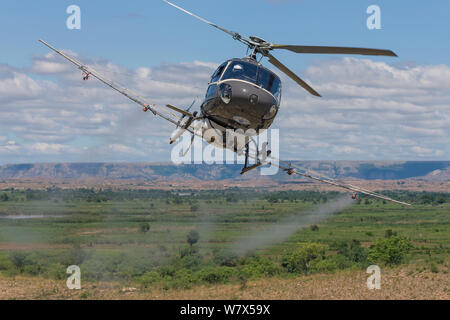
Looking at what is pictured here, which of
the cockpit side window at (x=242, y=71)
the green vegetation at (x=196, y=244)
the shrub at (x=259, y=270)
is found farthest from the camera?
the green vegetation at (x=196, y=244)

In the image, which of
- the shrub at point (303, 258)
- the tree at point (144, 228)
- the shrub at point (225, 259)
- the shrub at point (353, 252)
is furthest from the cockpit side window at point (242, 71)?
the tree at point (144, 228)

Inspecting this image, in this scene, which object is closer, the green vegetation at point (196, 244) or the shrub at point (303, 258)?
the green vegetation at point (196, 244)

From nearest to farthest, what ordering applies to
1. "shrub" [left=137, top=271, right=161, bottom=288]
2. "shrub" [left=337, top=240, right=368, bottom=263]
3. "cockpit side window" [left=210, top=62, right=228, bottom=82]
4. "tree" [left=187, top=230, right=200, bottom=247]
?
1. "cockpit side window" [left=210, top=62, right=228, bottom=82]
2. "shrub" [left=137, top=271, right=161, bottom=288]
3. "shrub" [left=337, top=240, right=368, bottom=263]
4. "tree" [left=187, top=230, right=200, bottom=247]

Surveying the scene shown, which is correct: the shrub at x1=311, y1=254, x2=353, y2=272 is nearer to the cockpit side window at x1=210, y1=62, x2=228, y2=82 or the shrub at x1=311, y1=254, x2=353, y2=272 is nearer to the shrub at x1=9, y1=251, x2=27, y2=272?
the shrub at x1=9, y1=251, x2=27, y2=272

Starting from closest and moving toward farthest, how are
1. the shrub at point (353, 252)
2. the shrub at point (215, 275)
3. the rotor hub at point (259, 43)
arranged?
the rotor hub at point (259, 43)
the shrub at point (215, 275)
the shrub at point (353, 252)

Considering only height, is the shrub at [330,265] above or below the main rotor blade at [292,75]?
below

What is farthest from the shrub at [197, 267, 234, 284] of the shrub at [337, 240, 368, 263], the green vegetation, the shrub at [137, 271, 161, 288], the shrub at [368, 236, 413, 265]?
the shrub at [337, 240, 368, 263]

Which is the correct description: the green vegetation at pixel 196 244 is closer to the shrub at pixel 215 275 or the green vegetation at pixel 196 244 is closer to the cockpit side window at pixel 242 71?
the shrub at pixel 215 275
